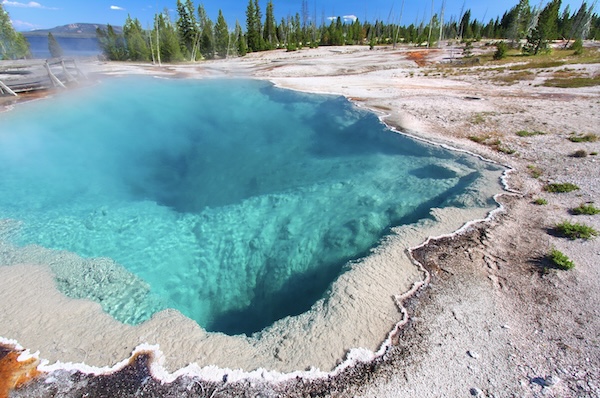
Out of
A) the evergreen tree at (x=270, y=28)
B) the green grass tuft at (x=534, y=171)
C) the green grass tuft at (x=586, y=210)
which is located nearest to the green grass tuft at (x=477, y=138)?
the green grass tuft at (x=534, y=171)

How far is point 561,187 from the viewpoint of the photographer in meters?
9.98

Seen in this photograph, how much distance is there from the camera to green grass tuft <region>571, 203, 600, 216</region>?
28.1 ft

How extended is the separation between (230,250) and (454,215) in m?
6.47

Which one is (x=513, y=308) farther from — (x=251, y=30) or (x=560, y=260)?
(x=251, y=30)

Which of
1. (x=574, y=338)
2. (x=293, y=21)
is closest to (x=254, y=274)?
(x=574, y=338)

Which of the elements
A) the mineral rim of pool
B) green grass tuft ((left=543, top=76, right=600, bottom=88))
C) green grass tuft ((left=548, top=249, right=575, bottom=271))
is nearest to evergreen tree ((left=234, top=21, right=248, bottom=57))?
the mineral rim of pool

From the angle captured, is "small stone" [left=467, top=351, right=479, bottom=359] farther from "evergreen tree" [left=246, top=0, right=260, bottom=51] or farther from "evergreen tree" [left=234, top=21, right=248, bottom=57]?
"evergreen tree" [left=246, top=0, right=260, bottom=51]

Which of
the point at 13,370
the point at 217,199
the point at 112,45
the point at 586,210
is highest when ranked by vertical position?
the point at 112,45

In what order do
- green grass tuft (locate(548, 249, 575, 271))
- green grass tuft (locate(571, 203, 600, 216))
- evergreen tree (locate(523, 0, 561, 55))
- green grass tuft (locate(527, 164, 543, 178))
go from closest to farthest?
1. green grass tuft (locate(548, 249, 575, 271))
2. green grass tuft (locate(571, 203, 600, 216))
3. green grass tuft (locate(527, 164, 543, 178))
4. evergreen tree (locate(523, 0, 561, 55))

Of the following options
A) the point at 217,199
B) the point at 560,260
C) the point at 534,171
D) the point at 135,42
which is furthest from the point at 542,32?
the point at 135,42

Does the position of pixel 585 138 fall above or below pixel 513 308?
above

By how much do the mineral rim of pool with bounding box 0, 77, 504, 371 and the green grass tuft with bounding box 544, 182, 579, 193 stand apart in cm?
148

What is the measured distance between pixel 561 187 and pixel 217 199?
11.6 m

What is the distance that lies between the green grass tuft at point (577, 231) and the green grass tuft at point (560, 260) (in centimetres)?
98
